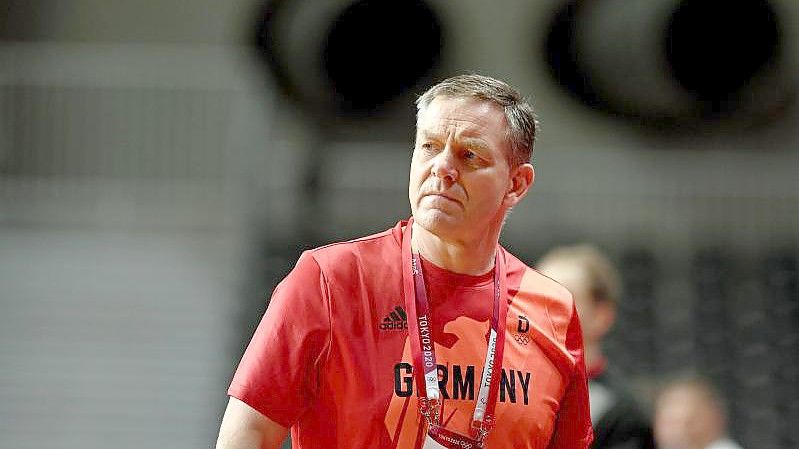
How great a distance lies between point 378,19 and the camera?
24.4ft

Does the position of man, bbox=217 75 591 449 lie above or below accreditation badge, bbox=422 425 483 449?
above

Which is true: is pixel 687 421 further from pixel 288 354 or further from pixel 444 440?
pixel 288 354

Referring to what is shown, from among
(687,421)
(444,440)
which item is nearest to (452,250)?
(444,440)

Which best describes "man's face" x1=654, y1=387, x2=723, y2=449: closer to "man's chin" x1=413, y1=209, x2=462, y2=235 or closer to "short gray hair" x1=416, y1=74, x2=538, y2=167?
"short gray hair" x1=416, y1=74, x2=538, y2=167

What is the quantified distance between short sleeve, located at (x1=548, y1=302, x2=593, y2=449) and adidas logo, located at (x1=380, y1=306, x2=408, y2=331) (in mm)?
448

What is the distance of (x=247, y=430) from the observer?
8.52 ft

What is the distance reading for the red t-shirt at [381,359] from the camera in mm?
2658

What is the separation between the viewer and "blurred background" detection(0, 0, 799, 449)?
7.59 metres

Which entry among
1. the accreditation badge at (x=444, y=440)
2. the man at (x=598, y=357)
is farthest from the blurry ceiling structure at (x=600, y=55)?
the accreditation badge at (x=444, y=440)

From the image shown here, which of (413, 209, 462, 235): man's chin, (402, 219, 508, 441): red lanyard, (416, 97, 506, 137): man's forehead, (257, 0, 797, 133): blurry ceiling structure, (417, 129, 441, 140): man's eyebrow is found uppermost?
(257, 0, 797, 133): blurry ceiling structure

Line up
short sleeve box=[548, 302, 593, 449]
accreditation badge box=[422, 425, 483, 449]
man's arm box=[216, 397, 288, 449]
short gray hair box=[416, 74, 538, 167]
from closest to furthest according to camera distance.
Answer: man's arm box=[216, 397, 288, 449]
accreditation badge box=[422, 425, 483, 449]
short gray hair box=[416, 74, 538, 167]
short sleeve box=[548, 302, 593, 449]

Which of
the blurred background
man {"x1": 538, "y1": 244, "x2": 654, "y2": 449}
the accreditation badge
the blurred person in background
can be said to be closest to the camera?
the accreditation badge

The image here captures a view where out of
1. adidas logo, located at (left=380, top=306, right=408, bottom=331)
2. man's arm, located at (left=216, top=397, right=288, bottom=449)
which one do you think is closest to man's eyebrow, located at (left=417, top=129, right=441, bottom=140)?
adidas logo, located at (left=380, top=306, right=408, bottom=331)

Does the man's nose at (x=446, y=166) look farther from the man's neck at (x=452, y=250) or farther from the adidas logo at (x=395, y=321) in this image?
the adidas logo at (x=395, y=321)
